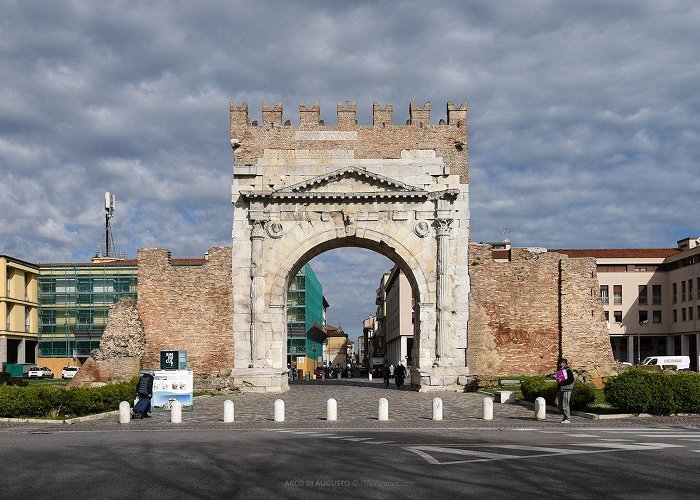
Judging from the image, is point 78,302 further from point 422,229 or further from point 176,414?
point 176,414

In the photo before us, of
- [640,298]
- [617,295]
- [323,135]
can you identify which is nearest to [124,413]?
[323,135]

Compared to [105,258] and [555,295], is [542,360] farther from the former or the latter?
[105,258]

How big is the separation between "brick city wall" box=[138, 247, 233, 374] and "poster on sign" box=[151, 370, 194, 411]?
1148 cm

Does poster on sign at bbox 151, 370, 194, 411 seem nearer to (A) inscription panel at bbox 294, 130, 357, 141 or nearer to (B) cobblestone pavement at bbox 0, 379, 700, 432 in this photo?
(B) cobblestone pavement at bbox 0, 379, 700, 432

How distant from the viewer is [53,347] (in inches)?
2965

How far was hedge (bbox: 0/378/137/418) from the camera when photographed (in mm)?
22172

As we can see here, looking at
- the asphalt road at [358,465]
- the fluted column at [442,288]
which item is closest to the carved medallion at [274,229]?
the fluted column at [442,288]

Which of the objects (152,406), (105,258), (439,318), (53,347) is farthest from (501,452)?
(105,258)

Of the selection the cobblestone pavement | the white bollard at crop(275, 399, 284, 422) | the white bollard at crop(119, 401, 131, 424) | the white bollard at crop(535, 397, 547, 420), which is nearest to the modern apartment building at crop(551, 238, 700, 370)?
the cobblestone pavement

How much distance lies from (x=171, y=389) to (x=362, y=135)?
16295mm

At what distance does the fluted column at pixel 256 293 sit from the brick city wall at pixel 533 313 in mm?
9347

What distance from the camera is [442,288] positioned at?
34375 mm

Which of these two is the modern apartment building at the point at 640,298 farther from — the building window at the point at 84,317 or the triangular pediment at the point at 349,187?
the triangular pediment at the point at 349,187

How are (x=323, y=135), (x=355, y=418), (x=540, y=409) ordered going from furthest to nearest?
(x=323, y=135), (x=355, y=418), (x=540, y=409)
